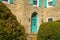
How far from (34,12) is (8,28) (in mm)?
17589

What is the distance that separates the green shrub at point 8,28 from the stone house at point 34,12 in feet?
49.5

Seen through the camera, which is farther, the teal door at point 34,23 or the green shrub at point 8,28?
the teal door at point 34,23

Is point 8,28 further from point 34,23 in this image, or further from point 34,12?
point 34,23

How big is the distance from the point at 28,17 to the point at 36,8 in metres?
1.59

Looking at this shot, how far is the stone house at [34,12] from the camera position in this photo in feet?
78.6

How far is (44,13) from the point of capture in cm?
2598

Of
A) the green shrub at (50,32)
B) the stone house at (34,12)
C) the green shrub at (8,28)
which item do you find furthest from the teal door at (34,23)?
the green shrub at (8,28)

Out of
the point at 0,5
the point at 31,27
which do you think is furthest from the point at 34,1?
the point at 0,5

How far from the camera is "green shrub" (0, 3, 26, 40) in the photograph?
7.90 meters

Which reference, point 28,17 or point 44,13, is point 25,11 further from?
point 44,13

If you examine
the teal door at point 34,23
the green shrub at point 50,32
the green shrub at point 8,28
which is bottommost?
the teal door at point 34,23

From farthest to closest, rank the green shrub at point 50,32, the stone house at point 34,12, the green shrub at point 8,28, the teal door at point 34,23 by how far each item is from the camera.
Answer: the teal door at point 34,23 → the stone house at point 34,12 → the green shrub at point 50,32 → the green shrub at point 8,28

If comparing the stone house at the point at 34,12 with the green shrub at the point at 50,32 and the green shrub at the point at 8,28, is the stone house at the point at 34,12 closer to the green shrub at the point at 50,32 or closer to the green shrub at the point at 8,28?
the green shrub at the point at 50,32

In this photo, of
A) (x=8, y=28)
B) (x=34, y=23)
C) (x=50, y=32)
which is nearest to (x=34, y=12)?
Answer: (x=34, y=23)
